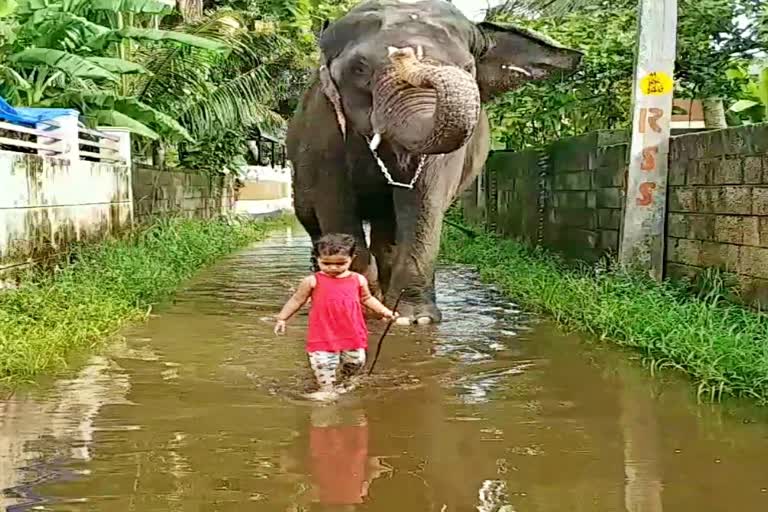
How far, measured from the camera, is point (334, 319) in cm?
550

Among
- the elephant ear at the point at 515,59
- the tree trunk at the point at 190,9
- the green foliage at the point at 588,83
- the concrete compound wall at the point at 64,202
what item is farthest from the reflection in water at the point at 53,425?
the tree trunk at the point at 190,9

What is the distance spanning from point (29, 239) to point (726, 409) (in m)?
5.58

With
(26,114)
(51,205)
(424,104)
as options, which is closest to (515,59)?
(424,104)

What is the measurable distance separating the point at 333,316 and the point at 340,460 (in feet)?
5.31

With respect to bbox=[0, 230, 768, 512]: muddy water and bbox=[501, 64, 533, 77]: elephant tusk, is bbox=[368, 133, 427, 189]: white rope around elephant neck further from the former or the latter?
bbox=[0, 230, 768, 512]: muddy water

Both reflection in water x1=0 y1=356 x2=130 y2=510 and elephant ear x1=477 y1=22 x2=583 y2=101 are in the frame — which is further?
elephant ear x1=477 y1=22 x2=583 y2=101

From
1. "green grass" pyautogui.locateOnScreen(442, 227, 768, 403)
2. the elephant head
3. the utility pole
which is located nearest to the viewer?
"green grass" pyautogui.locateOnScreen(442, 227, 768, 403)

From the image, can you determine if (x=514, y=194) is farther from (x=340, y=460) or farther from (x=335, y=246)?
(x=340, y=460)

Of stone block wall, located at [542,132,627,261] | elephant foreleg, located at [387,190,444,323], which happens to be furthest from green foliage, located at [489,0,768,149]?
elephant foreleg, located at [387,190,444,323]

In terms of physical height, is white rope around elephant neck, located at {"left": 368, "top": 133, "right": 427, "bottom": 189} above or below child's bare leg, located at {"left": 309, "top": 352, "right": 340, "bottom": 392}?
above

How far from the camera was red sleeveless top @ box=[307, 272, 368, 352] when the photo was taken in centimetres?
546

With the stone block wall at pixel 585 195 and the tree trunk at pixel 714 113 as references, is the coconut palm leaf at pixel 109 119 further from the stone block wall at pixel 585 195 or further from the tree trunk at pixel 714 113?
the tree trunk at pixel 714 113

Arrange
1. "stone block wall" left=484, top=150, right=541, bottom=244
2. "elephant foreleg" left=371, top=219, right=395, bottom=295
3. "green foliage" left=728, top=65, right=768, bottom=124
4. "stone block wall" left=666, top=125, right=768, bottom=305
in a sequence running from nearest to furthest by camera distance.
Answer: "stone block wall" left=666, top=125, right=768, bottom=305 → "elephant foreleg" left=371, top=219, right=395, bottom=295 → "green foliage" left=728, top=65, right=768, bottom=124 → "stone block wall" left=484, top=150, right=541, bottom=244

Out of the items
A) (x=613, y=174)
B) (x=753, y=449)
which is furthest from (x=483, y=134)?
(x=753, y=449)
